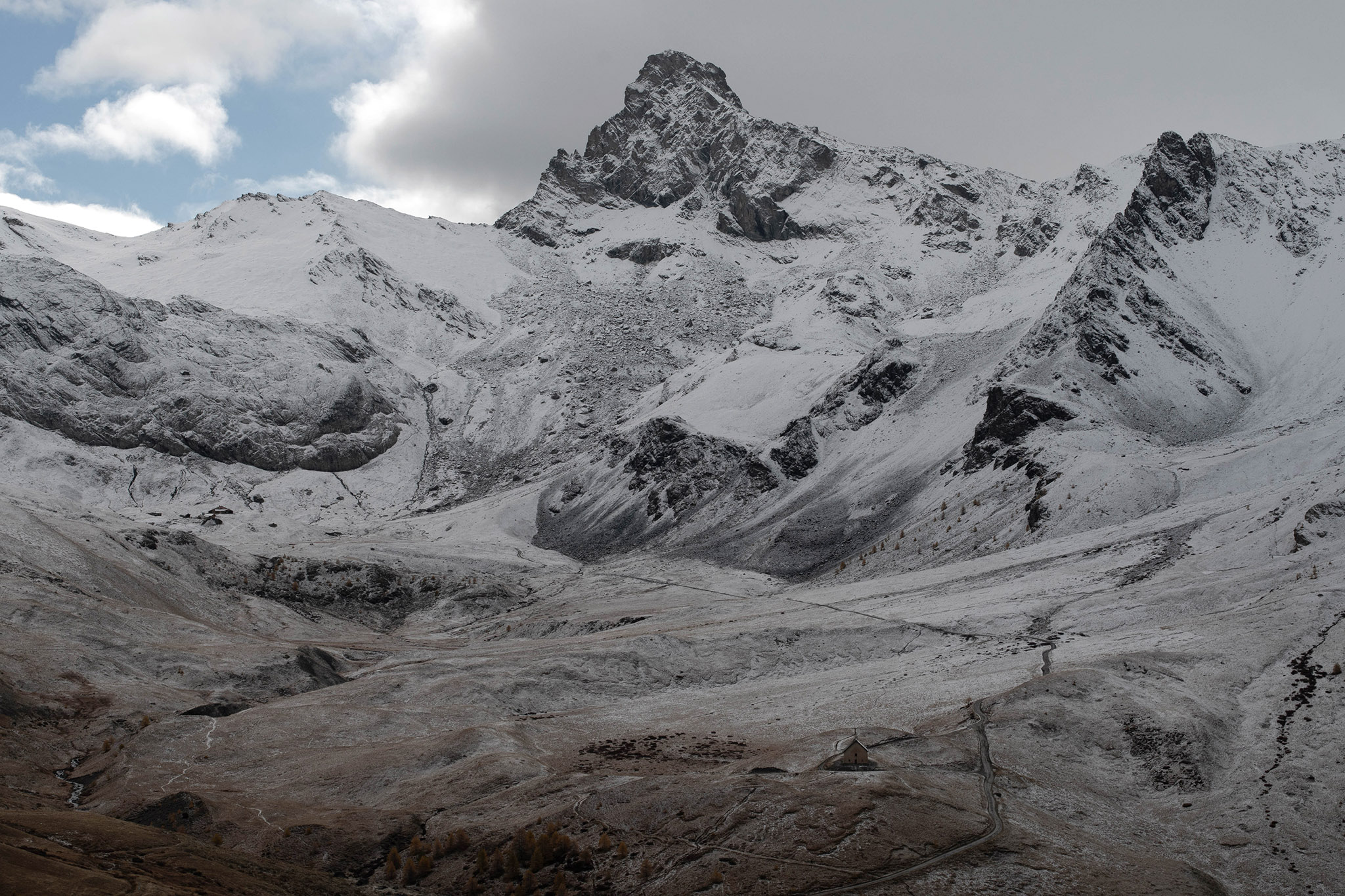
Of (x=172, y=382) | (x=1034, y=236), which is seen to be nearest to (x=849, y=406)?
(x=1034, y=236)

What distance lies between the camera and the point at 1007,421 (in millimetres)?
94125

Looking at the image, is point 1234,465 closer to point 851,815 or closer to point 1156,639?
point 1156,639

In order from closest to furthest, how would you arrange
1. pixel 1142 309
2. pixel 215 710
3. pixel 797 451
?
1. pixel 215 710
2. pixel 1142 309
3. pixel 797 451

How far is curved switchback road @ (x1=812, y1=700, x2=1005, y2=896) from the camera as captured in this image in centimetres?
1900

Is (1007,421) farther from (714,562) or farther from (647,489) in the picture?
(647,489)

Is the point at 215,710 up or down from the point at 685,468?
down

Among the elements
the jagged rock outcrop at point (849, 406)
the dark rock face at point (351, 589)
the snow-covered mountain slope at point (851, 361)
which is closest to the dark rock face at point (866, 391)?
the jagged rock outcrop at point (849, 406)

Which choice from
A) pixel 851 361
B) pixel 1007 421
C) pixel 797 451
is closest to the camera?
pixel 1007 421

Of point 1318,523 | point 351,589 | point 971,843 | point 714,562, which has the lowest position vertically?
point 971,843

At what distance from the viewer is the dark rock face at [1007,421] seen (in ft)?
303

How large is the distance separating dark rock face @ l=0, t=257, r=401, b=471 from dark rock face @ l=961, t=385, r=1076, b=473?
310ft

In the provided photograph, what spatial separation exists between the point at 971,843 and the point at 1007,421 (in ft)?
260

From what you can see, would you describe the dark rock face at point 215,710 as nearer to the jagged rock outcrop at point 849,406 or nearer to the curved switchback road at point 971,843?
the curved switchback road at point 971,843

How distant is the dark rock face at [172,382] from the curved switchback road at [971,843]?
131 m
